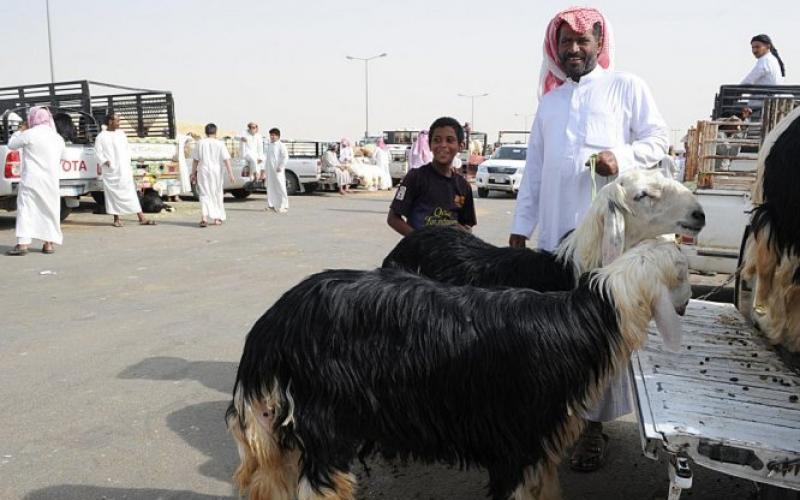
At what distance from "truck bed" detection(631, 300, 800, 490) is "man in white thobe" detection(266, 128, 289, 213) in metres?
14.3

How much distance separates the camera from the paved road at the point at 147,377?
3463 mm

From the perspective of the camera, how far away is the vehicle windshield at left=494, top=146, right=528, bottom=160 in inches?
924

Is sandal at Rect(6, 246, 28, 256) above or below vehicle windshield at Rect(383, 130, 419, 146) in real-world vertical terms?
below

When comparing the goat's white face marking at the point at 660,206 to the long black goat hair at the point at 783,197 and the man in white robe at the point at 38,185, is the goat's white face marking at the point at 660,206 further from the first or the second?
the man in white robe at the point at 38,185

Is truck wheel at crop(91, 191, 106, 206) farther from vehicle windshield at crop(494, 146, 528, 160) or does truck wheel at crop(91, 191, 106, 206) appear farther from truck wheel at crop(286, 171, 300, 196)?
vehicle windshield at crop(494, 146, 528, 160)

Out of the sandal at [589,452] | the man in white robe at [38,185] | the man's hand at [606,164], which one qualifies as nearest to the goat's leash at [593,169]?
the man's hand at [606,164]

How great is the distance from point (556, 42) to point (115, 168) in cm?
1117

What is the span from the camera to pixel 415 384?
8.14 feet

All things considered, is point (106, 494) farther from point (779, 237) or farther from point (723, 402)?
point (779, 237)

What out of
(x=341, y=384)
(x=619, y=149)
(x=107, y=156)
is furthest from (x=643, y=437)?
(x=107, y=156)

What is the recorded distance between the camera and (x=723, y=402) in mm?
2496

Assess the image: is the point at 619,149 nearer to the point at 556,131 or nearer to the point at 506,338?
the point at 556,131

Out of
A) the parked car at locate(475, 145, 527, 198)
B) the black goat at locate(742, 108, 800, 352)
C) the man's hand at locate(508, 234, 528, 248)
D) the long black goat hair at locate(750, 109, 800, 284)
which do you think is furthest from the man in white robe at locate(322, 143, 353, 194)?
the long black goat hair at locate(750, 109, 800, 284)

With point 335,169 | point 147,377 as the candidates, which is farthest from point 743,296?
point 335,169
